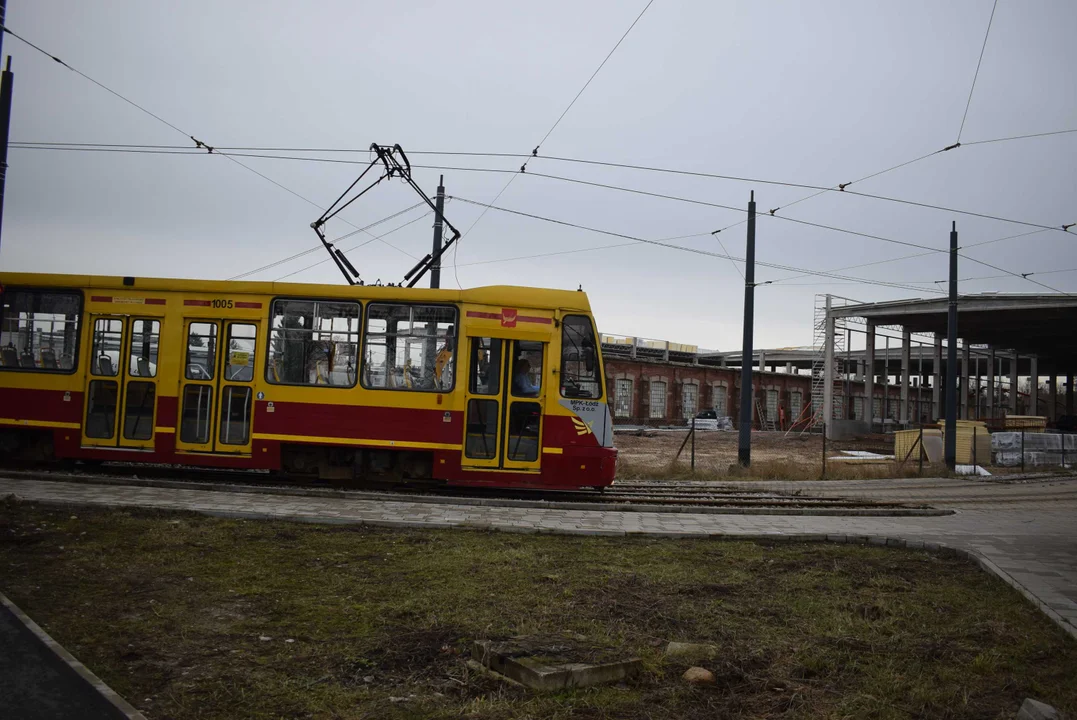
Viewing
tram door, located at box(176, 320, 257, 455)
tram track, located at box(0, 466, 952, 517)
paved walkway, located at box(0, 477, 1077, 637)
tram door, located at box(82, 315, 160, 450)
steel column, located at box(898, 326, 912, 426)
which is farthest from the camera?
steel column, located at box(898, 326, 912, 426)

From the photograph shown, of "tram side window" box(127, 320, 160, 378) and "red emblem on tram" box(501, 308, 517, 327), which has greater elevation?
"red emblem on tram" box(501, 308, 517, 327)

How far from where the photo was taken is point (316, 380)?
13875mm

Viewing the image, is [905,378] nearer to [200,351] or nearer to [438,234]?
[438,234]

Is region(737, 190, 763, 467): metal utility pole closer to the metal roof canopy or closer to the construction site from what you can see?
the construction site

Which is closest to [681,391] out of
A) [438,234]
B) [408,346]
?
[438,234]

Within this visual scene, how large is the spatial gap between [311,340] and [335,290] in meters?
0.94

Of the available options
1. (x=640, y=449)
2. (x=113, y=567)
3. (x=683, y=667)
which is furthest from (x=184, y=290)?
(x=640, y=449)

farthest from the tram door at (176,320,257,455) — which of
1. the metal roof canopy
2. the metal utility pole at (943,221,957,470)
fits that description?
the metal roof canopy

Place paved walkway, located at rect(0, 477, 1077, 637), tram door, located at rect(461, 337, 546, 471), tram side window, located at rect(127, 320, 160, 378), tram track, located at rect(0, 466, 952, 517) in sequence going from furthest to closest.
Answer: tram side window, located at rect(127, 320, 160, 378), tram door, located at rect(461, 337, 546, 471), tram track, located at rect(0, 466, 952, 517), paved walkway, located at rect(0, 477, 1077, 637)

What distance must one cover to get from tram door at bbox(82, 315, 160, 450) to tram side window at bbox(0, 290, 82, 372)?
0.41 meters

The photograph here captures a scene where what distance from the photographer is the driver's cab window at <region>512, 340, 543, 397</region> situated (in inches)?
538

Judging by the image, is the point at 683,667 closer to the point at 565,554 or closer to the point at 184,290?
the point at 565,554

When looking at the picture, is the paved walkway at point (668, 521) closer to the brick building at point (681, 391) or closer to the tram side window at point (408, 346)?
the tram side window at point (408, 346)

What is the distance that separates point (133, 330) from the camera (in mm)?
14414
